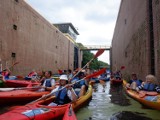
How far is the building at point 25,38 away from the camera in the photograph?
1438cm

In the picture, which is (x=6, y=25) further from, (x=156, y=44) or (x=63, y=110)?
(x=63, y=110)

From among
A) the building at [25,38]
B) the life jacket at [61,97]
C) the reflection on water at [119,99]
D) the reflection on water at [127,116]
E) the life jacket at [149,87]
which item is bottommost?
the reflection on water at [127,116]

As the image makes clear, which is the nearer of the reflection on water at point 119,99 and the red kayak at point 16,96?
the red kayak at point 16,96

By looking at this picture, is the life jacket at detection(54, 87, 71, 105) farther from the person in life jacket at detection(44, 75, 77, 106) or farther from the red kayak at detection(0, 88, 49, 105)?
the red kayak at detection(0, 88, 49, 105)

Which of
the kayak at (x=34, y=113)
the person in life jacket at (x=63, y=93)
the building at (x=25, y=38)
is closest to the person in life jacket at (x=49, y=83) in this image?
the person in life jacket at (x=63, y=93)

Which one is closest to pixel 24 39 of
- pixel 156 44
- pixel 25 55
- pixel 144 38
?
pixel 25 55

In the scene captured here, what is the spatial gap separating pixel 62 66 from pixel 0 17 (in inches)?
730

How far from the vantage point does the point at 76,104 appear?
6.30 metres

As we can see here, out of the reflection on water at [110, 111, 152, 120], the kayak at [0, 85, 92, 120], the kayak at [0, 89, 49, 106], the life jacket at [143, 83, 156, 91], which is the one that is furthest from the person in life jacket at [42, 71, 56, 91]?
the life jacket at [143, 83, 156, 91]

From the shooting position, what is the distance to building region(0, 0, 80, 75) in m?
14.4

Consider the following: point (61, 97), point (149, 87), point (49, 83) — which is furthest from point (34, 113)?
point (149, 87)

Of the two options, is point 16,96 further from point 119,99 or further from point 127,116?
point 119,99

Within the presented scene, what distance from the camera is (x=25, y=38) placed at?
693 inches

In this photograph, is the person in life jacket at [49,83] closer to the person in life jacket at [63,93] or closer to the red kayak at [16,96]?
the red kayak at [16,96]
